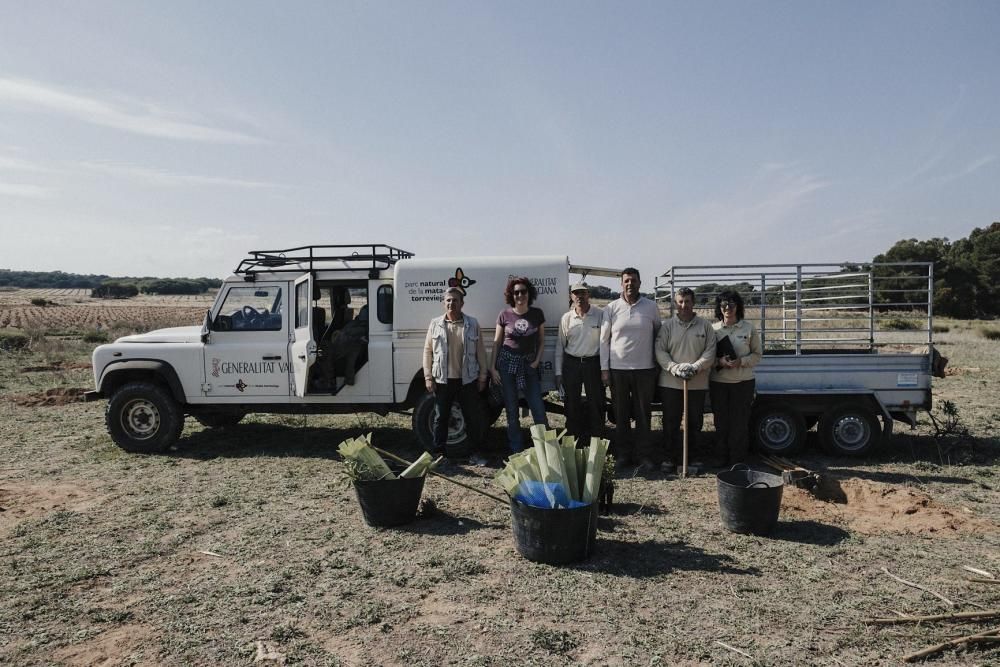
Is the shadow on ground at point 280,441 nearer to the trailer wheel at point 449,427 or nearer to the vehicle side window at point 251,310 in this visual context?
the trailer wheel at point 449,427

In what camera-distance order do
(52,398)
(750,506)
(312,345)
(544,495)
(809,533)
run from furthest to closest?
1. (52,398)
2. (312,345)
3. (809,533)
4. (750,506)
5. (544,495)

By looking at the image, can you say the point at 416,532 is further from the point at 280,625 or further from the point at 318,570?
the point at 280,625

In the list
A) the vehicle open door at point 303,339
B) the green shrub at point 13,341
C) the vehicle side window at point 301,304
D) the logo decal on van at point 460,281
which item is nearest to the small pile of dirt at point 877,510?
the logo decal on van at point 460,281

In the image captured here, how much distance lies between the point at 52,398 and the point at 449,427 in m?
8.77

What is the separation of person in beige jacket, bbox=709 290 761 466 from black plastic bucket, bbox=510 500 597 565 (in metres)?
2.81

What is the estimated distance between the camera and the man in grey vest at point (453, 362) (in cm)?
675

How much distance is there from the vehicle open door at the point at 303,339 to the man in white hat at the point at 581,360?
285 cm

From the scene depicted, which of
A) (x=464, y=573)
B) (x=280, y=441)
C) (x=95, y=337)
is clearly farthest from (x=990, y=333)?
(x=95, y=337)

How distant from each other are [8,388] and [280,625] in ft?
41.8

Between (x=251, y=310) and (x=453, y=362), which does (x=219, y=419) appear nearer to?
Result: (x=251, y=310)

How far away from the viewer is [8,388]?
13.0 meters

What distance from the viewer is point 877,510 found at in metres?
5.59

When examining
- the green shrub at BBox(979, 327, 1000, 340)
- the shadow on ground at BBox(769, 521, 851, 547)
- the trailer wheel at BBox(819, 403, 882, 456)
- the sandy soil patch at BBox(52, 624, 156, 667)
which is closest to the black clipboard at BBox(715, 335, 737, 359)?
the trailer wheel at BBox(819, 403, 882, 456)

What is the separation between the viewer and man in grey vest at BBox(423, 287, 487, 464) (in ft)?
22.2
